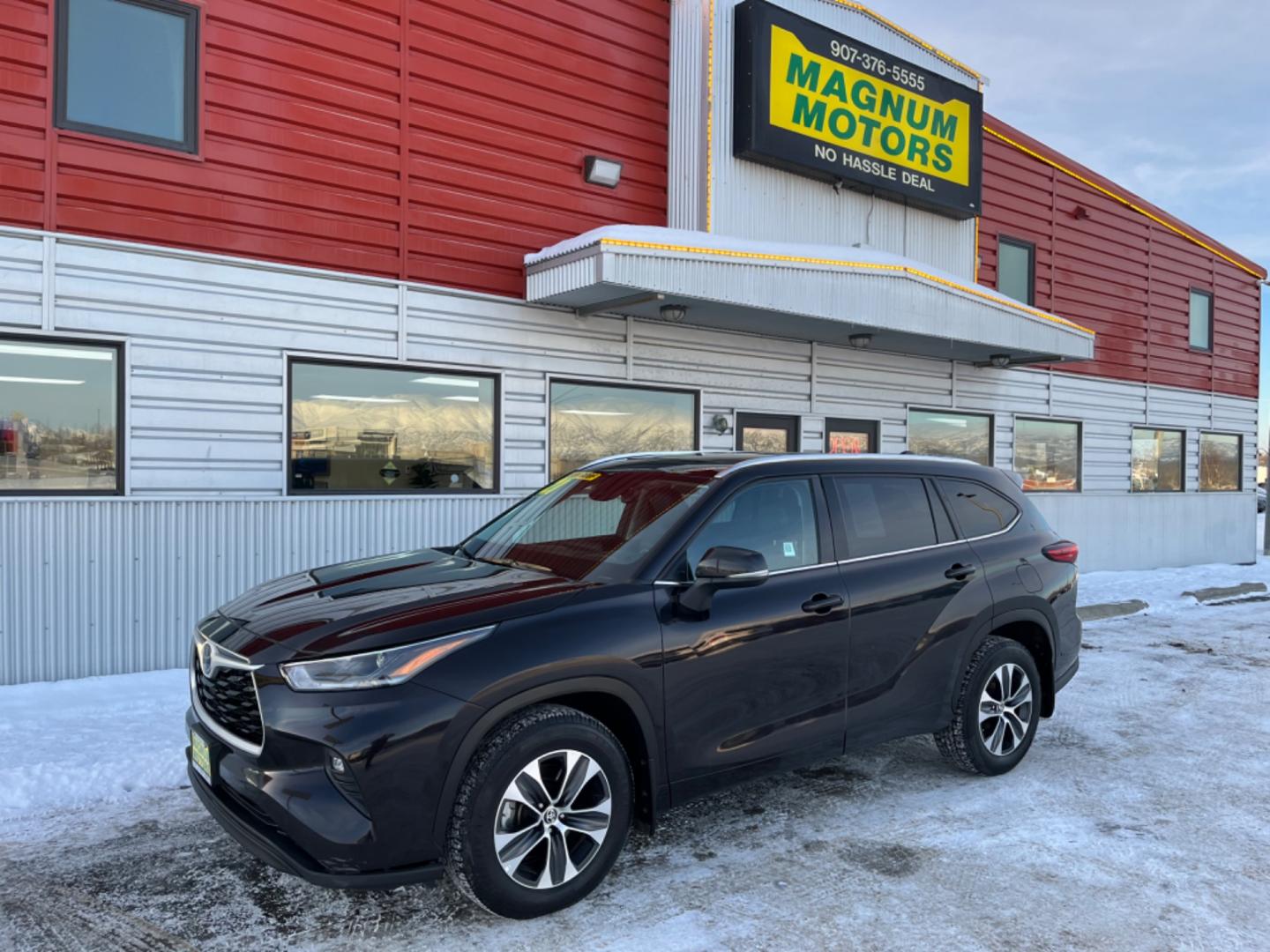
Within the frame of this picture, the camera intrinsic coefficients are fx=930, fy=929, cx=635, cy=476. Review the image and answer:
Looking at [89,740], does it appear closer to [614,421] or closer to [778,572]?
[778,572]

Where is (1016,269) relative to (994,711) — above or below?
above

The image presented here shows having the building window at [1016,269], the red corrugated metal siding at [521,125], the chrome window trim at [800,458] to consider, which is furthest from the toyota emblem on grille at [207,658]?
the building window at [1016,269]

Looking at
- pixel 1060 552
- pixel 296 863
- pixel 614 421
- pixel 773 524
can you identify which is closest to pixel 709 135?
pixel 614 421

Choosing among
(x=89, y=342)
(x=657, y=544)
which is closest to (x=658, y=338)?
(x=89, y=342)

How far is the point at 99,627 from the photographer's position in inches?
275

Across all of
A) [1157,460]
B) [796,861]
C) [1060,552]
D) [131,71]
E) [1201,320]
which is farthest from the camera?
[1201,320]

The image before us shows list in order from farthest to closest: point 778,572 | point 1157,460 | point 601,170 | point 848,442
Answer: point 1157,460 < point 848,442 < point 601,170 < point 778,572

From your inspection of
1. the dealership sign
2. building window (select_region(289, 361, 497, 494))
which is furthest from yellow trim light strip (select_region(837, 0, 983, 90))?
building window (select_region(289, 361, 497, 494))

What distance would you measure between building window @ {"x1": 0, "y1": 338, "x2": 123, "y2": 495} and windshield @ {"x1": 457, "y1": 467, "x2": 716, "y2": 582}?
3.97 meters

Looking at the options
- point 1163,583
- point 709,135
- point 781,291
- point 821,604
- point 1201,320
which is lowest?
point 1163,583

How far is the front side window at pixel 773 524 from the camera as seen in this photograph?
Answer: 4.15 meters

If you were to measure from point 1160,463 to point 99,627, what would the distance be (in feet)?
55.3

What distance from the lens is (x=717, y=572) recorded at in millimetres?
3742

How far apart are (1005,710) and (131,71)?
774 cm
